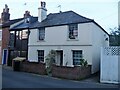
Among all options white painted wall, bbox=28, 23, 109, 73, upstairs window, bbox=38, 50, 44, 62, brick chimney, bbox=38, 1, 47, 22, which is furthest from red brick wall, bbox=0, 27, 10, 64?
upstairs window, bbox=38, 50, 44, 62

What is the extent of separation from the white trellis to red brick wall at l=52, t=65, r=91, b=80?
2192 millimetres

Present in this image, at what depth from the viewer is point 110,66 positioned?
18.7m

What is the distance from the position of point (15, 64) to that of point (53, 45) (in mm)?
5054

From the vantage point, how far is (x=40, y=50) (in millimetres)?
27547

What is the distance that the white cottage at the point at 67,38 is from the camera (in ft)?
77.0

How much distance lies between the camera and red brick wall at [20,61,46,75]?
23.1 meters

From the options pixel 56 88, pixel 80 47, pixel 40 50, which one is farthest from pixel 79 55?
pixel 56 88

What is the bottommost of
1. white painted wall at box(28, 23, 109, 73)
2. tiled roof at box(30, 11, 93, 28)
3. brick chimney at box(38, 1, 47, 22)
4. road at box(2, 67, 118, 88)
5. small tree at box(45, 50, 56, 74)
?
road at box(2, 67, 118, 88)

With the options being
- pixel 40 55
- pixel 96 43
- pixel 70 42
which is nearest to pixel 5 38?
pixel 40 55

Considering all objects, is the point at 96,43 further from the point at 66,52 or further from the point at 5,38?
the point at 5,38

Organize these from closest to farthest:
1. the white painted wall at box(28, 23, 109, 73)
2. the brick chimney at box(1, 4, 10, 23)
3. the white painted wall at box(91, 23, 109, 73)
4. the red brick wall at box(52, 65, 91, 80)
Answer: the red brick wall at box(52, 65, 91, 80) < the white painted wall at box(28, 23, 109, 73) < the white painted wall at box(91, 23, 109, 73) < the brick chimney at box(1, 4, 10, 23)

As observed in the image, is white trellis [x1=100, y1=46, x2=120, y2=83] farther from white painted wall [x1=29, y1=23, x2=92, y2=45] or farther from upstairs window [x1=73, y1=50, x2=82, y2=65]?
upstairs window [x1=73, y1=50, x2=82, y2=65]

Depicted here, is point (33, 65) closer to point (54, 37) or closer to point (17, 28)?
point (54, 37)

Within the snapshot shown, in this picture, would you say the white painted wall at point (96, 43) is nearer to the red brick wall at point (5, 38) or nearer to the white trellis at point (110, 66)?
the white trellis at point (110, 66)
